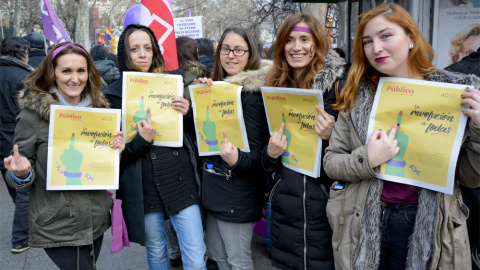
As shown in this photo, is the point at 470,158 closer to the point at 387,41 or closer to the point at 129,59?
the point at 387,41

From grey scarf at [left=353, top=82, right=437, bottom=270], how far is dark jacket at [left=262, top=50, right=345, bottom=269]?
0.77 feet

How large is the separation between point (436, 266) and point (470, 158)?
0.53 metres

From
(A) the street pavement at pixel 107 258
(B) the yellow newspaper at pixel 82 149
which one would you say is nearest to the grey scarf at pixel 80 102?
(B) the yellow newspaper at pixel 82 149

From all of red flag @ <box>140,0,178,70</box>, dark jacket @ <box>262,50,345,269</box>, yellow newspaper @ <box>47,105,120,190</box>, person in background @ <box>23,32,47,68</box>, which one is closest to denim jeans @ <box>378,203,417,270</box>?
dark jacket @ <box>262,50,345,269</box>

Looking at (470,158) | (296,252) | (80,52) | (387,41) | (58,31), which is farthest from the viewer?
(58,31)

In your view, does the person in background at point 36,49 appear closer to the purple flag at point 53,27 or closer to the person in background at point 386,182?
the purple flag at point 53,27

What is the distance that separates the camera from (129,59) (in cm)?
279

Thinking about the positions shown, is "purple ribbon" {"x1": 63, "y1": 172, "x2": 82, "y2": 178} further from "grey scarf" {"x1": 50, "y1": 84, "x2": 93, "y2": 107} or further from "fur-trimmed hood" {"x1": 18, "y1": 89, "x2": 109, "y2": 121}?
"grey scarf" {"x1": 50, "y1": 84, "x2": 93, "y2": 107}

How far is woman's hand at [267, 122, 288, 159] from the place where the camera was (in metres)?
2.33

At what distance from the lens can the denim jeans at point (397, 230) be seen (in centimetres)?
190

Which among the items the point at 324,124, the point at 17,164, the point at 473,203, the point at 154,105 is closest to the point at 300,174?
A: the point at 324,124

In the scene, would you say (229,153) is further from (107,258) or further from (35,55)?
(35,55)

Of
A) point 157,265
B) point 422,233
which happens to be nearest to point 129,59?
point 157,265

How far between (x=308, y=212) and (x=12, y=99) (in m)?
4.33
